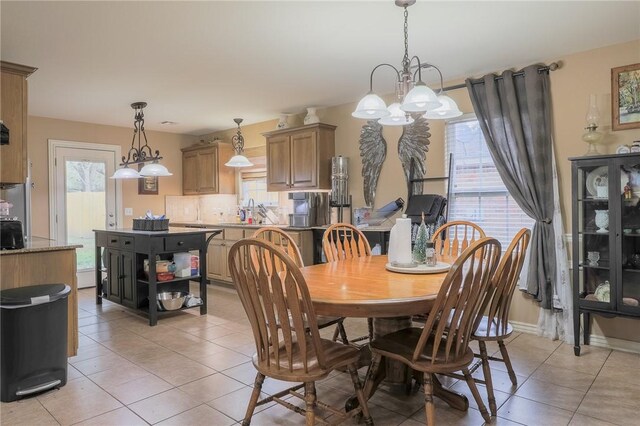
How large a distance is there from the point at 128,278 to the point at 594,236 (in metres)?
4.28

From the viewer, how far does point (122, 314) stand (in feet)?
14.5

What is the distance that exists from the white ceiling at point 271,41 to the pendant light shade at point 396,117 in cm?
64

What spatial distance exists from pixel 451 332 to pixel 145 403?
5.85ft

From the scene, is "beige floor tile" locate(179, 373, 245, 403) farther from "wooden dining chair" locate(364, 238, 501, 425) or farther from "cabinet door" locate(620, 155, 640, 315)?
"cabinet door" locate(620, 155, 640, 315)

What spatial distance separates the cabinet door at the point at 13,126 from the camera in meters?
3.17

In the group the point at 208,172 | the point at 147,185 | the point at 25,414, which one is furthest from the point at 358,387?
the point at 147,185

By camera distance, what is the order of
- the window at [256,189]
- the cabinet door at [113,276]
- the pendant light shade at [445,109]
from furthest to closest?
the window at [256,189], the cabinet door at [113,276], the pendant light shade at [445,109]

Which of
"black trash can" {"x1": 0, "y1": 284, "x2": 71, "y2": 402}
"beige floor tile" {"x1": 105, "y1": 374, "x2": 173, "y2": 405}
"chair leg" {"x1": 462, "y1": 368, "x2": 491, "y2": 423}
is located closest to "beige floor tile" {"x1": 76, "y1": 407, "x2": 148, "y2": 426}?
"beige floor tile" {"x1": 105, "y1": 374, "x2": 173, "y2": 405}

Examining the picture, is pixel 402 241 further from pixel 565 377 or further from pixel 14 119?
pixel 14 119

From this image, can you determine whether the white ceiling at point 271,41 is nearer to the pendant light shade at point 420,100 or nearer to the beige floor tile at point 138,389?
the pendant light shade at point 420,100

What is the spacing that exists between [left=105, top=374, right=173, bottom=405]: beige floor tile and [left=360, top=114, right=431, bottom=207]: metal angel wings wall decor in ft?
9.60

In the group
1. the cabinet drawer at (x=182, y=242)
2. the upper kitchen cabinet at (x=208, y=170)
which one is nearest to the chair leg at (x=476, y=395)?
the cabinet drawer at (x=182, y=242)

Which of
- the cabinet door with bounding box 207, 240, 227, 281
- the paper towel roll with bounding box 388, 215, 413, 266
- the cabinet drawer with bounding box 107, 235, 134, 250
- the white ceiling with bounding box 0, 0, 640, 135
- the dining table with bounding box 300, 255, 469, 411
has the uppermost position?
the white ceiling with bounding box 0, 0, 640, 135

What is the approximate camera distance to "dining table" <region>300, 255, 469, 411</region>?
180cm
